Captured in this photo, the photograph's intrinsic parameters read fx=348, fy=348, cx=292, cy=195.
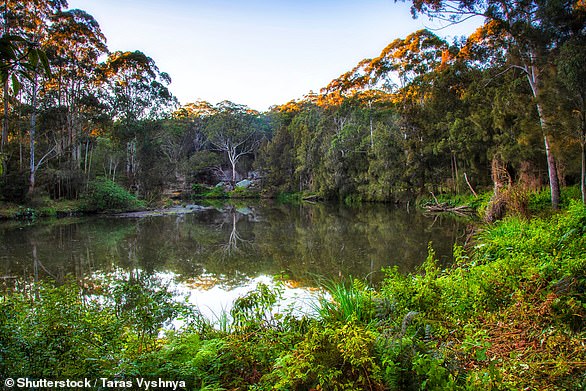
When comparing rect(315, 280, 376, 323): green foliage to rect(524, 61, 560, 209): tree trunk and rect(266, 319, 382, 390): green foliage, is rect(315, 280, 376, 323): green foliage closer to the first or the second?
rect(266, 319, 382, 390): green foliage

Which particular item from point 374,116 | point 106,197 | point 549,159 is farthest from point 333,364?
point 374,116

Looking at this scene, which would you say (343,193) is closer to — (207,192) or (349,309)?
(207,192)

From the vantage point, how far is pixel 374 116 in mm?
29344

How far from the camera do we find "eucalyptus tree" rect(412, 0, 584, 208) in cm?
941

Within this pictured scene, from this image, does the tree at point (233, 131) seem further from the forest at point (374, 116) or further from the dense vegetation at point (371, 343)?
the dense vegetation at point (371, 343)

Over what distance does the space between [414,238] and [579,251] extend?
7.06 meters

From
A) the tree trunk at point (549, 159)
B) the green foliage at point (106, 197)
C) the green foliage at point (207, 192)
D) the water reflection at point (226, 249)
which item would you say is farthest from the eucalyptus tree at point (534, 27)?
the green foliage at point (207, 192)

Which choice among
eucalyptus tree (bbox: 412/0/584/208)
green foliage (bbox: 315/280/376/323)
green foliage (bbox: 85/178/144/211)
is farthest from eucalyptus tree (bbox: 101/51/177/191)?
green foliage (bbox: 315/280/376/323)

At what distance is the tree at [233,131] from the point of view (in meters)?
41.7

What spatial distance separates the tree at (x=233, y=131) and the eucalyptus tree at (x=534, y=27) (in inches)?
1267

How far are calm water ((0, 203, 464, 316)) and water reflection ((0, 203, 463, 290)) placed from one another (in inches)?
0.9

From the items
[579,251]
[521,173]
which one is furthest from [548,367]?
[521,173]

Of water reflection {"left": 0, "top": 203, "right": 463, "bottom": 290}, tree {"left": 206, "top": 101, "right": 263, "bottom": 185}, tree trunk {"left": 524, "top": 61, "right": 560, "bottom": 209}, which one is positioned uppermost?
tree {"left": 206, "top": 101, "right": 263, "bottom": 185}

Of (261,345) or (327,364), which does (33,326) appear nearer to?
(261,345)
